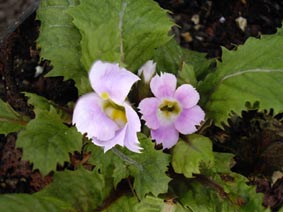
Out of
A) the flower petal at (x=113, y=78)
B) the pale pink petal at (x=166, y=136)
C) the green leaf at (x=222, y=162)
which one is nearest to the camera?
the flower petal at (x=113, y=78)

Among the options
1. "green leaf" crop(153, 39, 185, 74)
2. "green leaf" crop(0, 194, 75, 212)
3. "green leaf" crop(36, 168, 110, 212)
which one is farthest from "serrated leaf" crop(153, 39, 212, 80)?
"green leaf" crop(0, 194, 75, 212)

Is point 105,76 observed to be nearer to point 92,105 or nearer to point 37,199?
point 92,105

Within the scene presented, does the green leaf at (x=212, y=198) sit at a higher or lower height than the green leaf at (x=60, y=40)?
lower

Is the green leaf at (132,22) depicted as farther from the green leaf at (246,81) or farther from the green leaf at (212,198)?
the green leaf at (212,198)

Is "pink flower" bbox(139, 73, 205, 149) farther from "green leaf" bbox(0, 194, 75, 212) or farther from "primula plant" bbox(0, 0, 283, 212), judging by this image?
"green leaf" bbox(0, 194, 75, 212)

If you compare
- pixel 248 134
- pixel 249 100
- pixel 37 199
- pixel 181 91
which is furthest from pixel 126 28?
pixel 248 134

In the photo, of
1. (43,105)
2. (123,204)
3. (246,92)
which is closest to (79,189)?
(123,204)

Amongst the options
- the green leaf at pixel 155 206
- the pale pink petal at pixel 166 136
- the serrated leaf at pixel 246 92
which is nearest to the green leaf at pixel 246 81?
the serrated leaf at pixel 246 92
